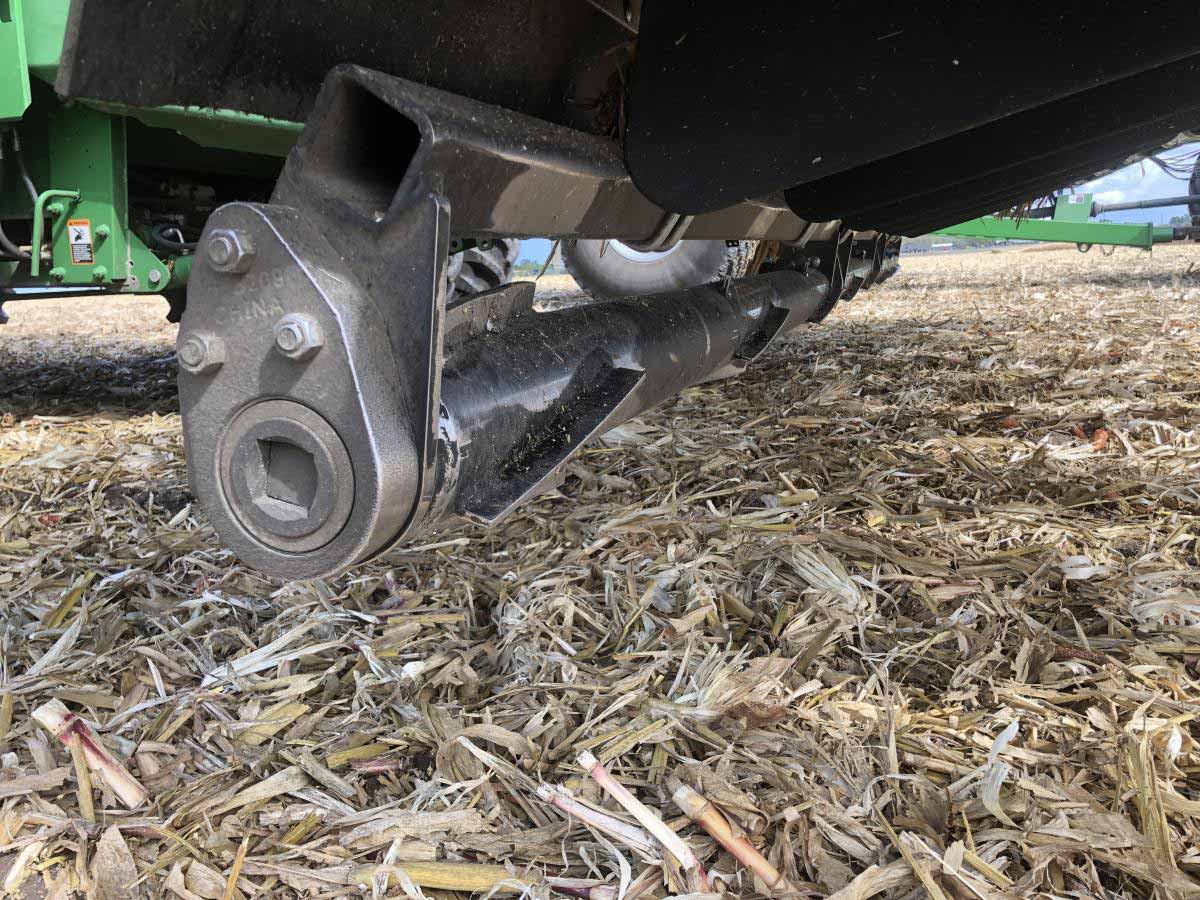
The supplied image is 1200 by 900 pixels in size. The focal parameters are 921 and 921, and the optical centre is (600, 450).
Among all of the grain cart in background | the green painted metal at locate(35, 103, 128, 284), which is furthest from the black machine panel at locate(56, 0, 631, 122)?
the green painted metal at locate(35, 103, 128, 284)

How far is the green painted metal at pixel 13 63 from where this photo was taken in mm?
2236

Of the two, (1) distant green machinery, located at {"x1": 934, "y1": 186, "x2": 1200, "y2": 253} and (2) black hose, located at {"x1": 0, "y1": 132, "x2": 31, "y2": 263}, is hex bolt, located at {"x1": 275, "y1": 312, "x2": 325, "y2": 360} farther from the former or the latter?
(1) distant green machinery, located at {"x1": 934, "y1": 186, "x2": 1200, "y2": 253}

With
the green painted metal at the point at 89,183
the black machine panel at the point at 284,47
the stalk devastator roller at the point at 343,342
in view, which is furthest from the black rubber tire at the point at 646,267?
the stalk devastator roller at the point at 343,342

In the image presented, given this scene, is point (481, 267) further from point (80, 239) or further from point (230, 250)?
point (230, 250)

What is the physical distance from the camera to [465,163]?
0.99 m

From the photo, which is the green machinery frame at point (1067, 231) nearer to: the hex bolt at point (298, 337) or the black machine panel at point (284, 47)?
the black machine panel at point (284, 47)

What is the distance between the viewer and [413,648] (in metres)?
1.42

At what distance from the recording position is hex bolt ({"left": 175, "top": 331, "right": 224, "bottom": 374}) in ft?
3.05

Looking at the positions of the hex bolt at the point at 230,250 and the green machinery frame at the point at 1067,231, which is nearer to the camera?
the hex bolt at the point at 230,250

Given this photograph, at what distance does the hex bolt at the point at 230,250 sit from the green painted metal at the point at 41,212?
1987mm

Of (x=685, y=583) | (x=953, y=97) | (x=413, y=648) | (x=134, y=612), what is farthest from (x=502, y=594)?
(x=953, y=97)

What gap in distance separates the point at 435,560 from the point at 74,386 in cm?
285

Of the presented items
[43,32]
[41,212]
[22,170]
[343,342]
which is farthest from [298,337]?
[22,170]

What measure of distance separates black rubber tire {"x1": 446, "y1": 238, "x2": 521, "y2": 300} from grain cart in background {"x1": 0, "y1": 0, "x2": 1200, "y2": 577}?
278 centimetres
